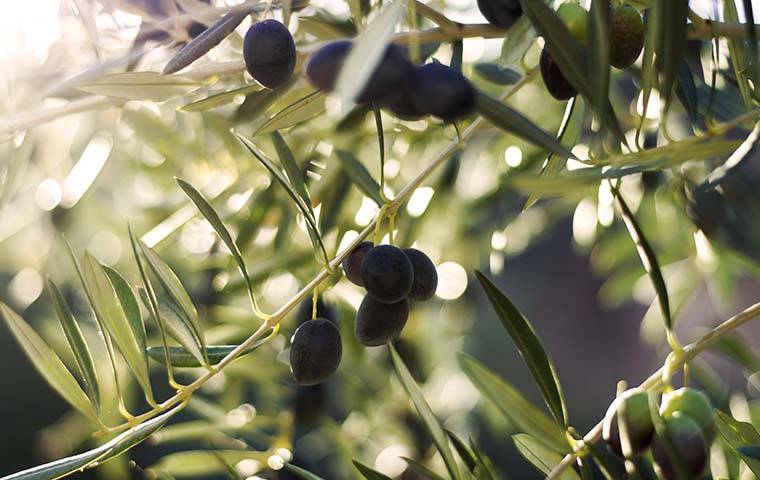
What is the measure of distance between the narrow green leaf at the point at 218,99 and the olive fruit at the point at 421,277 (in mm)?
190

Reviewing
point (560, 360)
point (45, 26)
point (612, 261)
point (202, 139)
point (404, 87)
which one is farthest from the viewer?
point (560, 360)

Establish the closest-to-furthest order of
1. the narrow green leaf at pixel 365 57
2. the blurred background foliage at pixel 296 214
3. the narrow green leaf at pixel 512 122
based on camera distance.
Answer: the narrow green leaf at pixel 365 57, the narrow green leaf at pixel 512 122, the blurred background foliage at pixel 296 214

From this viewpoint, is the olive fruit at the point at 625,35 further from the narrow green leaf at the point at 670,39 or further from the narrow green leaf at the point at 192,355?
the narrow green leaf at the point at 192,355

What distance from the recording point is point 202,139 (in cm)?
126

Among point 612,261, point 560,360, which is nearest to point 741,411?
point 612,261

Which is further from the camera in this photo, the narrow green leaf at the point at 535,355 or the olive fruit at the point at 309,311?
the olive fruit at the point at 309,311

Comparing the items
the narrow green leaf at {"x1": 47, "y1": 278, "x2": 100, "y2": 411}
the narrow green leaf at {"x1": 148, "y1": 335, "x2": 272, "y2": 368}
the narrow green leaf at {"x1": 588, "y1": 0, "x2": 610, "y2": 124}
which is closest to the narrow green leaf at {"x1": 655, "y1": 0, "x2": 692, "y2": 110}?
the narrow green leaf at {"x1": 588, "y1": 0, "x2": 610, "y2": 124}

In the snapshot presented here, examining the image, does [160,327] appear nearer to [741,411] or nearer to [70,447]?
[741,411]

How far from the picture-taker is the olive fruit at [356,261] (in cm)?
74

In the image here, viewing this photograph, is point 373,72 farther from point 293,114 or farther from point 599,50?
point 293,114

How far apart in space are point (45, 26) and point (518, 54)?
0.64 metres

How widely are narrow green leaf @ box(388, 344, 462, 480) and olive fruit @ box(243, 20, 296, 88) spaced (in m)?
0.23

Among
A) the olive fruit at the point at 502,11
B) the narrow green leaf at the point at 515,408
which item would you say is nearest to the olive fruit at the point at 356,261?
the narrow green leaf at the point at 515,408

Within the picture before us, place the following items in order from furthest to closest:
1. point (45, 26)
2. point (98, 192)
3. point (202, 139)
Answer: point (98, 192) → point (202, 139) → point (45, 26)
